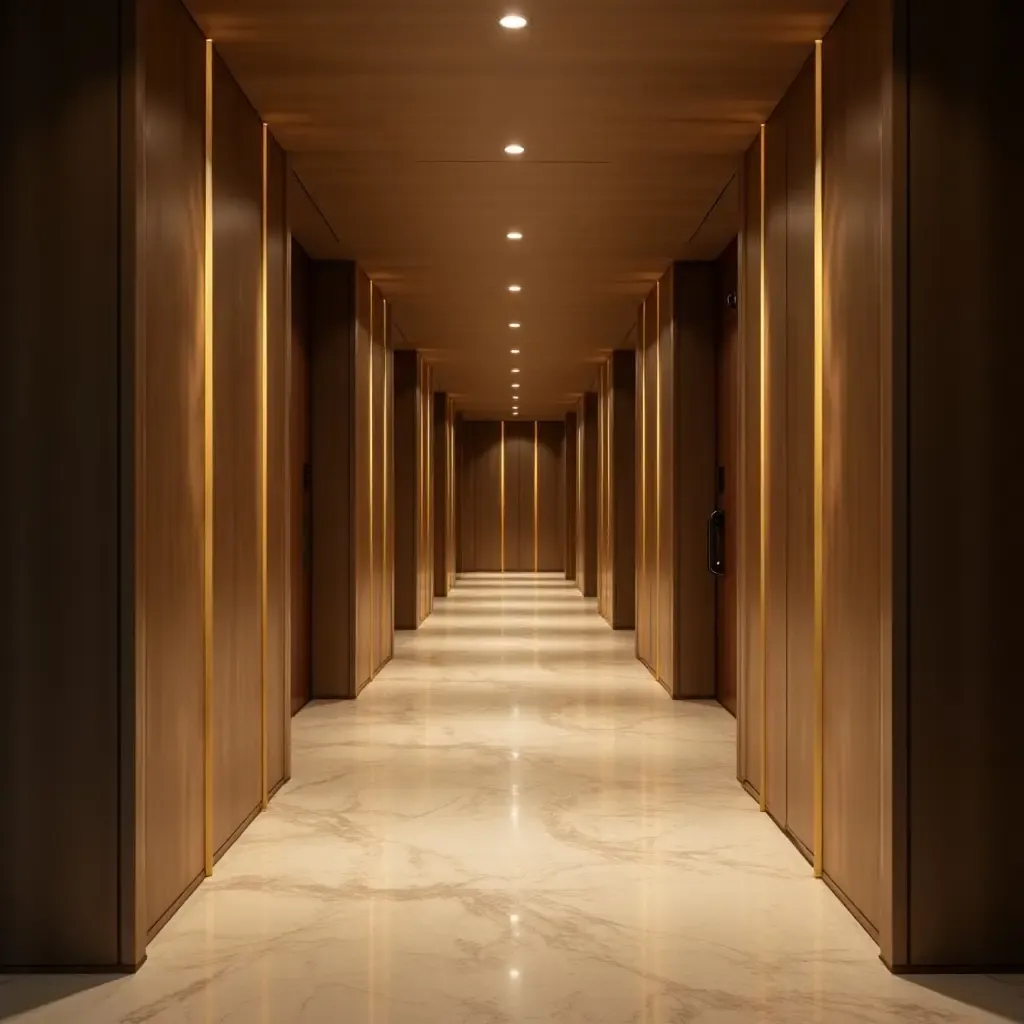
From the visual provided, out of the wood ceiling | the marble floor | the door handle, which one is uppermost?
the wood ceiling

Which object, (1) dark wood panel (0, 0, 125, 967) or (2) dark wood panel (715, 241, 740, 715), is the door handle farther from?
(1) dark wood panel (0, 0, 125, 967)

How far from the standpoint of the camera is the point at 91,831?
13.5 feet

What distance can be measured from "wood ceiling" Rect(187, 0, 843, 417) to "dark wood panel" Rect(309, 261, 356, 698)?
17.8 inches

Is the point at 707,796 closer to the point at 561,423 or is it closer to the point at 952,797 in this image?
the point at 952,797

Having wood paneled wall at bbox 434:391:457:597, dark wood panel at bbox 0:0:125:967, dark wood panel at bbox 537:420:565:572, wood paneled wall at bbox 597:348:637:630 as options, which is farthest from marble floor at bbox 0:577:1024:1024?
dark wood panel at bbox 537:420:565:572

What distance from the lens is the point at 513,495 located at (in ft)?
97.3

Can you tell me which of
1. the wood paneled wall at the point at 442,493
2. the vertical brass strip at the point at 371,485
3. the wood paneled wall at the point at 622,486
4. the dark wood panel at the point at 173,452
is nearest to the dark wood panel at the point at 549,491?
the wood paneled wall at the point at 442,493

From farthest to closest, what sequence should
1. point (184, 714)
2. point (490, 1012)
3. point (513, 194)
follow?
1. point (513, 194)
2. point (184, 714)
3. point (490, 1012)

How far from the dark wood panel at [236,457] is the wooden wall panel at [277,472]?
306mm

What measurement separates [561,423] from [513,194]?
2181 centimetres

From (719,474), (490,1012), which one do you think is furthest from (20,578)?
(719,474)

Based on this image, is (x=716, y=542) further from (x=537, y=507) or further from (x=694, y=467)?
(x=537, y=507)

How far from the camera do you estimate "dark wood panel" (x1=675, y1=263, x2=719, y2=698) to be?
1024 centimetres

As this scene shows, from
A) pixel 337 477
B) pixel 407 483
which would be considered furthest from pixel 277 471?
pixel 407 483
